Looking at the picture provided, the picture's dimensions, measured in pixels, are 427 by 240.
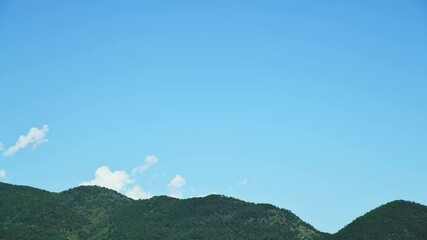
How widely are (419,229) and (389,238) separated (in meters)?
13.2

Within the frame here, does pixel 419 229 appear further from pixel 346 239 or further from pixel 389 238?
pixel 346 239

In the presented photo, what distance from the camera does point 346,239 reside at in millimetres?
199750

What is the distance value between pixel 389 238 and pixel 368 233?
8.75m

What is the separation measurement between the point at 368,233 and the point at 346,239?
8.71 meters

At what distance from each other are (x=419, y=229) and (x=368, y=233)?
717 inches

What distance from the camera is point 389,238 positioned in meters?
189

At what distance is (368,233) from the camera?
196 m

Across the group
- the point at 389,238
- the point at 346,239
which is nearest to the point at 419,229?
the point at 389,238

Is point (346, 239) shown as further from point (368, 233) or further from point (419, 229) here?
point (419, 229)

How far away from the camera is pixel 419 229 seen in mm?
193250

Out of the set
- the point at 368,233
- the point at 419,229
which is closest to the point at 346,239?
the point at 368,233
